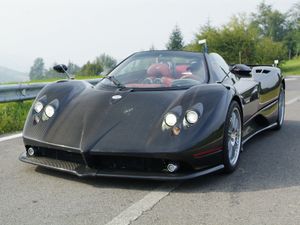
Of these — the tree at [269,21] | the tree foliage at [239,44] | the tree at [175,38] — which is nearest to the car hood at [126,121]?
the tree foliage at [239,44]

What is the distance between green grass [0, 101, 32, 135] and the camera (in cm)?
663

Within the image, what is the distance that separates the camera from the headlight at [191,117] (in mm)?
3678

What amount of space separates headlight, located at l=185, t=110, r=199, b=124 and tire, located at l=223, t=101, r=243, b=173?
0.35 m

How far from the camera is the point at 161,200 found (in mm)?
3340

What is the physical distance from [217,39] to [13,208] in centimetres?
3812

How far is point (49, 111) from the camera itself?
13.8 ft

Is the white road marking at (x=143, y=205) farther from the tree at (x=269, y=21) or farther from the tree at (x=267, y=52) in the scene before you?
the tree at (x=269, y=21)

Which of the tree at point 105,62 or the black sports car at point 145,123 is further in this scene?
the tree at point 105,62

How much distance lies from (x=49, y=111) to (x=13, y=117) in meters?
3.14

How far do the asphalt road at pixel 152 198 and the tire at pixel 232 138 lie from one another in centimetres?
11

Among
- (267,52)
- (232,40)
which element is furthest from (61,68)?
(267,52)

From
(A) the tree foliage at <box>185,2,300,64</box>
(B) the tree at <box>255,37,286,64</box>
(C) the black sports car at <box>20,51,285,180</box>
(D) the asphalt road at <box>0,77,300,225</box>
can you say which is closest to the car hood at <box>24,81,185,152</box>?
(C) the black sports car at <box>20,51,285,180</box>

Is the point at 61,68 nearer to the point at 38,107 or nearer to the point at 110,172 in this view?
the point at 38,107

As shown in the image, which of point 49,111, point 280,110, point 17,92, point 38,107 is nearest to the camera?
point 49,111
